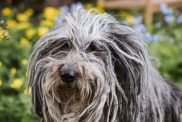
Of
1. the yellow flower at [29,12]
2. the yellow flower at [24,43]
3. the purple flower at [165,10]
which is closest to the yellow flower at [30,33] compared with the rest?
the yellow flower at [24,43]

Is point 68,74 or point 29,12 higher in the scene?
point 29,12

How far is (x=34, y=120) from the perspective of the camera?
6.11m

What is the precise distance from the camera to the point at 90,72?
4258 mm

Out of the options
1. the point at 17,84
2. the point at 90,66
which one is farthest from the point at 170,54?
the point at 90,66

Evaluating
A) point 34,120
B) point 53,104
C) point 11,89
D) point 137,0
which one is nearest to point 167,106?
point 53,104

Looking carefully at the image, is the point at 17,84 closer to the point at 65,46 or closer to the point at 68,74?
the point at 65,46

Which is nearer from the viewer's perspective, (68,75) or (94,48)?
(68,75)

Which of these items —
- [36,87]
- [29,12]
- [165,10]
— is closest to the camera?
[36,87]

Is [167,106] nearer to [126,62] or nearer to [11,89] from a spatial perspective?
[126,62]

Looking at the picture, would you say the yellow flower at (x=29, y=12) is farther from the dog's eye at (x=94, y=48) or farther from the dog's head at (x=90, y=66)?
the dog's eye at (x=94, y=48)

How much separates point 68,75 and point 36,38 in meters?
2.72

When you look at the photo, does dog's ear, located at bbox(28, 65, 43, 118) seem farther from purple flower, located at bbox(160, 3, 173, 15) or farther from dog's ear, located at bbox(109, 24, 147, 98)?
purple flower, located at bbox(160, 3, 173, 15)

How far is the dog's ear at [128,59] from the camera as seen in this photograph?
4453 millimetres

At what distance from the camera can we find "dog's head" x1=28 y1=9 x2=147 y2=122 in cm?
433
